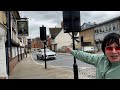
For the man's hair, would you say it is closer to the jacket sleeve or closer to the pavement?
the jacket sleeve

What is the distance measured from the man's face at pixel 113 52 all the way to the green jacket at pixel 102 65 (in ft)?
0.07

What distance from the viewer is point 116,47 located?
1099mm

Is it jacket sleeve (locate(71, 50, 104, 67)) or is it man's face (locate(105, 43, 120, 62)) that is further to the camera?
jacket sleeve (locate(71, 50, 104, 67))

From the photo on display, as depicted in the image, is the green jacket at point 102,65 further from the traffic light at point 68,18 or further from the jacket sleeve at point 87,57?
the traffic light at point 68,18

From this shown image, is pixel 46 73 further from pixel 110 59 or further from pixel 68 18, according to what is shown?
pixel 110 59

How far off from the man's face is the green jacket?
0.02 m

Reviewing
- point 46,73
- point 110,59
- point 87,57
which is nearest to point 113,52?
point 110,59

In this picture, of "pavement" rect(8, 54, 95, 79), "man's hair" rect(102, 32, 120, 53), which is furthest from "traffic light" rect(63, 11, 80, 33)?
"pavement" rect(8, 54, 95, 79)

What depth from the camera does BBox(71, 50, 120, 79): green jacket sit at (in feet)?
3.61

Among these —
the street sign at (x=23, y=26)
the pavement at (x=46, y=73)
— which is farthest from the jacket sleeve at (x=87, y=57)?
the street sign at (x=23, y=26)

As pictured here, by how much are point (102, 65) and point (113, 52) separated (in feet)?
0.48
